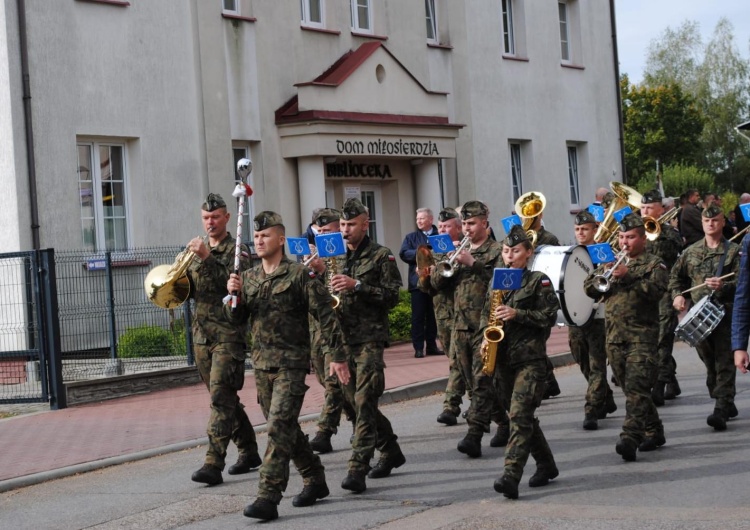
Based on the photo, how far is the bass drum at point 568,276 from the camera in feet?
36.9

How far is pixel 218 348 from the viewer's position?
930cm

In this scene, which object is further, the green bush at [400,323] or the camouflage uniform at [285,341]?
the green bush at [400,323]

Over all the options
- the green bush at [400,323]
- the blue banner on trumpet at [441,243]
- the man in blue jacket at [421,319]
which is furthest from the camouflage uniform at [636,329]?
the green bush at [400,323]

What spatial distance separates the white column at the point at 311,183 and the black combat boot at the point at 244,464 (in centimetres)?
1107

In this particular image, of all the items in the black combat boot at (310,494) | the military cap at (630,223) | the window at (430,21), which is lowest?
the black combat boot at (310,494)

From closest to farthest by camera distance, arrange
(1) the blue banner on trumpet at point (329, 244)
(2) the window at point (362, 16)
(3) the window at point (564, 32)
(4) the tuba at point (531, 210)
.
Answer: (1) the blue banner on trumpet at point (329, 244) → (4) the tuba at point (531, 210) → (2) the window at point (362, 16) → (3) the window at point (564, 32)

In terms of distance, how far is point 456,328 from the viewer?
1055cm

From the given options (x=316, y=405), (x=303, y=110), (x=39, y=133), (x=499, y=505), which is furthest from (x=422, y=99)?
(x=499, y=505)

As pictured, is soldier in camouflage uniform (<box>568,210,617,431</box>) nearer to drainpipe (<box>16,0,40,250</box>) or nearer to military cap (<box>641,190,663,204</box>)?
military cap (<box>641,190,663,204</box>)

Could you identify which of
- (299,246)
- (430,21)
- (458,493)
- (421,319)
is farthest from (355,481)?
(430,21)

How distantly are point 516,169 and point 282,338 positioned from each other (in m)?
19.4

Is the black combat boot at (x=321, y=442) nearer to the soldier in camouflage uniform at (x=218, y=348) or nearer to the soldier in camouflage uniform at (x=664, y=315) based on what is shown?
the soldier in camouflage uniform at (x=218, y=348)

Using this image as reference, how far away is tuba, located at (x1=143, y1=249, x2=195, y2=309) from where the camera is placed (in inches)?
360

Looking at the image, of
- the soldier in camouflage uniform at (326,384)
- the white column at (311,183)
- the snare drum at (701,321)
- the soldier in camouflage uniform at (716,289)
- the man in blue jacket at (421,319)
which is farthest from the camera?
the white column at (311,183)
